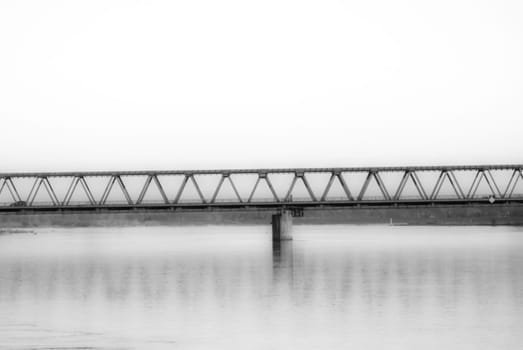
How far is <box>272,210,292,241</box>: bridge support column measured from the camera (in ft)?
433

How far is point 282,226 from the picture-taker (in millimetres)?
132375

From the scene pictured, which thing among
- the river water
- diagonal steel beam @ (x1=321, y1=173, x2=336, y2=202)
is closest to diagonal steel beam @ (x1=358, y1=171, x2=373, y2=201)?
diagonal steel beam @ (x1=321, y1=173, x2=336, y2=202)

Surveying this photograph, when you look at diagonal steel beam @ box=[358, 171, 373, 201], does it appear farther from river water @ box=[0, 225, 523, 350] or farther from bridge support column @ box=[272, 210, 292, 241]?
river water @ box=[0, 225, 523, 350]

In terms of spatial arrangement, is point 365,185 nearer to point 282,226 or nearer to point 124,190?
point 282,226

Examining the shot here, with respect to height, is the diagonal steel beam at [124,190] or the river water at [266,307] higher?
the diagonal steel beam at [124,190]

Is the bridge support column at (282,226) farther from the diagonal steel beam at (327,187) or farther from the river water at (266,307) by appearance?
the river water at (266,307)

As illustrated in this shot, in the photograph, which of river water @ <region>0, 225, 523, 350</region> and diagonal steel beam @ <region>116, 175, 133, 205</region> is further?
diagonal steel beam @ <region>116, 175, 133, 205</region>

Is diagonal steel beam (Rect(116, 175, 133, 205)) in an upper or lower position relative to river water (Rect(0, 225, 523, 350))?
upper

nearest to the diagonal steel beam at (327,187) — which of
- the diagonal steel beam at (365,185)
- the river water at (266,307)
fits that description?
the diagonal steel beam at (365,185)

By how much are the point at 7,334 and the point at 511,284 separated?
3039cm

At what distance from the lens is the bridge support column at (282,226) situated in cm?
13200

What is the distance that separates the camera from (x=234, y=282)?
58.8 metres

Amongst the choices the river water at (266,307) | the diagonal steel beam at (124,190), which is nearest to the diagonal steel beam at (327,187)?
the diagonal steel beam at (124,190)

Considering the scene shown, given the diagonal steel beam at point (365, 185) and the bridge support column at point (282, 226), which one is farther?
the bridge support column at point (282, 226)
